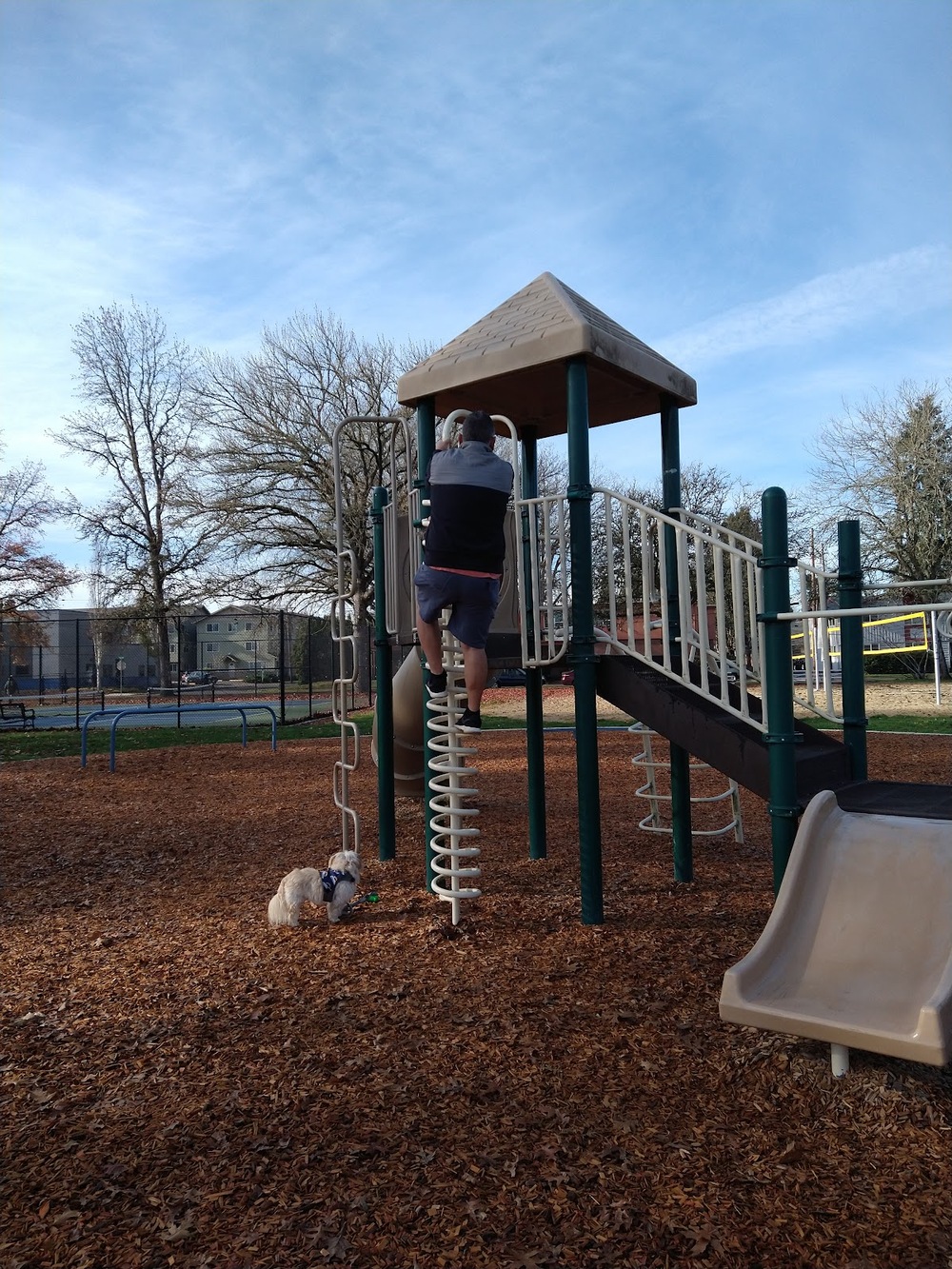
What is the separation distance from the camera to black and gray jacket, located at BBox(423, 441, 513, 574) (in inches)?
171

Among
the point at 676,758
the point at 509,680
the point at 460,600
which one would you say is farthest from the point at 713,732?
the point at 509,680

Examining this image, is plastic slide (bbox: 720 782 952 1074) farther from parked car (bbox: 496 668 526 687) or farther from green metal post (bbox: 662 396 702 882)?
parked car (bbox: 496 668 526 687)

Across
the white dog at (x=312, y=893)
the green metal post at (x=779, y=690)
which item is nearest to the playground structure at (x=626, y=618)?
the green metal post at (x=779, y=690)

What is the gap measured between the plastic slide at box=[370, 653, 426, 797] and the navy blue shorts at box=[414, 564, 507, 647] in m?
3.27

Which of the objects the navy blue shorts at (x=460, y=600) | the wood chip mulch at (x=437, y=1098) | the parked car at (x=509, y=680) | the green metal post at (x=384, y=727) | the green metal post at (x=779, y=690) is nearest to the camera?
the wood chip mulch at (x=437, y=1098)

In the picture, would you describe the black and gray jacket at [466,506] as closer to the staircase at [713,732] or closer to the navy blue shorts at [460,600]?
the navy blue shorts at [460,600]

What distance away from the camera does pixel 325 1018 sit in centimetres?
353

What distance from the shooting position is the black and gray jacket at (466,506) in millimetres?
4332

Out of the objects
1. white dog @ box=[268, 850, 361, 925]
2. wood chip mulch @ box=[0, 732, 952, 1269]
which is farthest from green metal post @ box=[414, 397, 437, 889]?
white dog @ box=[268, 850, 361, 925]

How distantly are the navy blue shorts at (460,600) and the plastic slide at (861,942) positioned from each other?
1.81 meters

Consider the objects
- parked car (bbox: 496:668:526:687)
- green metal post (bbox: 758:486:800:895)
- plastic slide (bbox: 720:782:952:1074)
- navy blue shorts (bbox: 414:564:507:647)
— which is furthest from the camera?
parked car (bbox: 496:668:526:687)

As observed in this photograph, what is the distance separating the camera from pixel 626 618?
5055mm

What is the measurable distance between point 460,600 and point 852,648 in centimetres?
194

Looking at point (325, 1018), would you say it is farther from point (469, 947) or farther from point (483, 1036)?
point (469, 947)
